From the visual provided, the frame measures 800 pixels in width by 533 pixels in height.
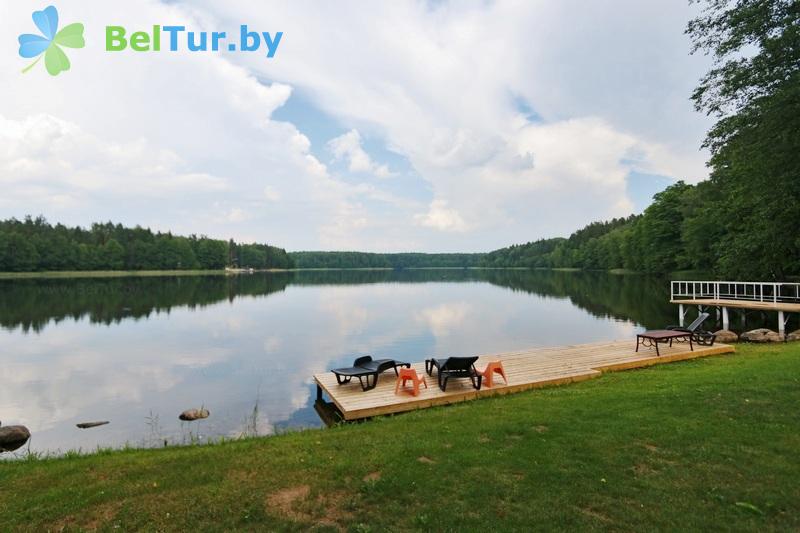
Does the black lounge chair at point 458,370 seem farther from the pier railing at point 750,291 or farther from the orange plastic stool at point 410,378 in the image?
the pier railing at point 750,291

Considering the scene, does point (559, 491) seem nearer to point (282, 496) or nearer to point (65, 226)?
point (282, 496)

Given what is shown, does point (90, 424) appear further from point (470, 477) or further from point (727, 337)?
point (727, 337)

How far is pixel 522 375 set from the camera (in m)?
11.1

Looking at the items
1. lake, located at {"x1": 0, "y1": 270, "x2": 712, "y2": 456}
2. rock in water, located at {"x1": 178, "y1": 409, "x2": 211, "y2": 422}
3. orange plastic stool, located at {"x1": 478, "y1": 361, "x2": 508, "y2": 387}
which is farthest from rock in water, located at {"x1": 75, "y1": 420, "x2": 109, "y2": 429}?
orange plastic stool, located at {"x1": 478, "y1": 361, "x2": 508, "y2": 387}

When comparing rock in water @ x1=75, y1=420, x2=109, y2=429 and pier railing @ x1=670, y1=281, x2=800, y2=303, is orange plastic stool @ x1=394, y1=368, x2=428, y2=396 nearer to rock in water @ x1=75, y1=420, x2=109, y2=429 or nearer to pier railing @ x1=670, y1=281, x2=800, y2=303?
rock in water @ x1=75, y1=420, x2=109, y2=429

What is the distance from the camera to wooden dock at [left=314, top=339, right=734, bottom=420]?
9320 millimetres

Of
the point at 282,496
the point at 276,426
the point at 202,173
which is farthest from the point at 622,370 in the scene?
the point at 202,173

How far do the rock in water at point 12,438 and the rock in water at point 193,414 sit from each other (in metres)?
3.18

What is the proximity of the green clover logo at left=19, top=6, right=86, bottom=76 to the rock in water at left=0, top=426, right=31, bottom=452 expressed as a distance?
30.3 feet

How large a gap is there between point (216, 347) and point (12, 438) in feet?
37.3

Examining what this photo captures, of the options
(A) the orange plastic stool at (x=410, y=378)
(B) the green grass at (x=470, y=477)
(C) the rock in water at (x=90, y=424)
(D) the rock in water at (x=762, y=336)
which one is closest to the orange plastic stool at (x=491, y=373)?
(A) the orange plastic stool at (x=410, y=378)

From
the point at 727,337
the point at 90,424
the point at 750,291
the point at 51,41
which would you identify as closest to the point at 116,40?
the point at 51,41

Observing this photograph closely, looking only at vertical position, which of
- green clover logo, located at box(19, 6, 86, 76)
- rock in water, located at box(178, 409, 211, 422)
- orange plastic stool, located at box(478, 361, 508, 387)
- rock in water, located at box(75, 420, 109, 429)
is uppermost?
green clover logo, located at box(19, 6, 86, 76)

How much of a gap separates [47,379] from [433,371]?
45.0 feet
